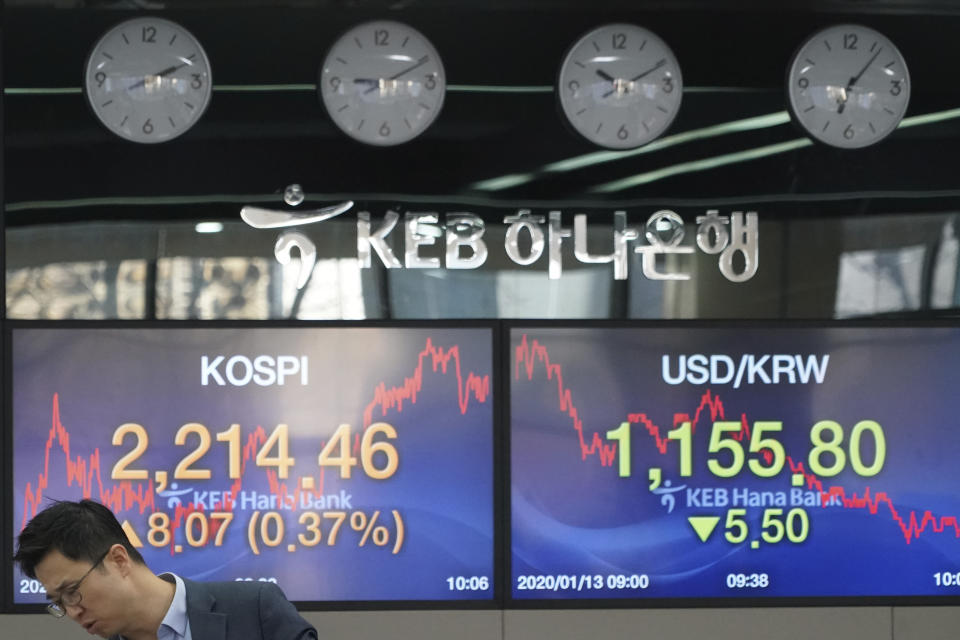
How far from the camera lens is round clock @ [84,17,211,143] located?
4.85 meters

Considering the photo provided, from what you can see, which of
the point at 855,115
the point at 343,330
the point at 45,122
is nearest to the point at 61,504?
the point at 343,330

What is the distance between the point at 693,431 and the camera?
192 inches

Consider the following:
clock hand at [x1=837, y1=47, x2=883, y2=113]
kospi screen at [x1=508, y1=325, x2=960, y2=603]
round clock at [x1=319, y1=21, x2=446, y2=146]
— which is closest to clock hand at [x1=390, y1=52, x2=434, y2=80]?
round clock at [x1=319, y1=21, x2=446, y2=146]

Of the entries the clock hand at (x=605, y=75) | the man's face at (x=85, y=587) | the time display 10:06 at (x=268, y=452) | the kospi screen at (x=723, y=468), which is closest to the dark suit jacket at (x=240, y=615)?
the man's face at (x=85, y=587)

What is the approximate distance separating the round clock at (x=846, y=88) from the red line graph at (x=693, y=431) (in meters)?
1.08

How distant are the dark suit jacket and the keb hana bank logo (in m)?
2.42

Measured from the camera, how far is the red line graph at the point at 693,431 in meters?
4.87

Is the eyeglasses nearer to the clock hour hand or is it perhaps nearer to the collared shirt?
the collared shirt

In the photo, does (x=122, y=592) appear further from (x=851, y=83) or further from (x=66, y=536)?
(x=851, y=83)

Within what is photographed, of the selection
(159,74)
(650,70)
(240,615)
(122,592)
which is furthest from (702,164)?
(122,592)

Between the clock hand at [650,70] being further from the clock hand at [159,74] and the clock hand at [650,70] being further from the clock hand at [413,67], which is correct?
the clock hand at [159,74]

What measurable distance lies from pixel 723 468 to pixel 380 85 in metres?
1.82

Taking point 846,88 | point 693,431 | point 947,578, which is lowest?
point 947,578

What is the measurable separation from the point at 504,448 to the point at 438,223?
830mm
